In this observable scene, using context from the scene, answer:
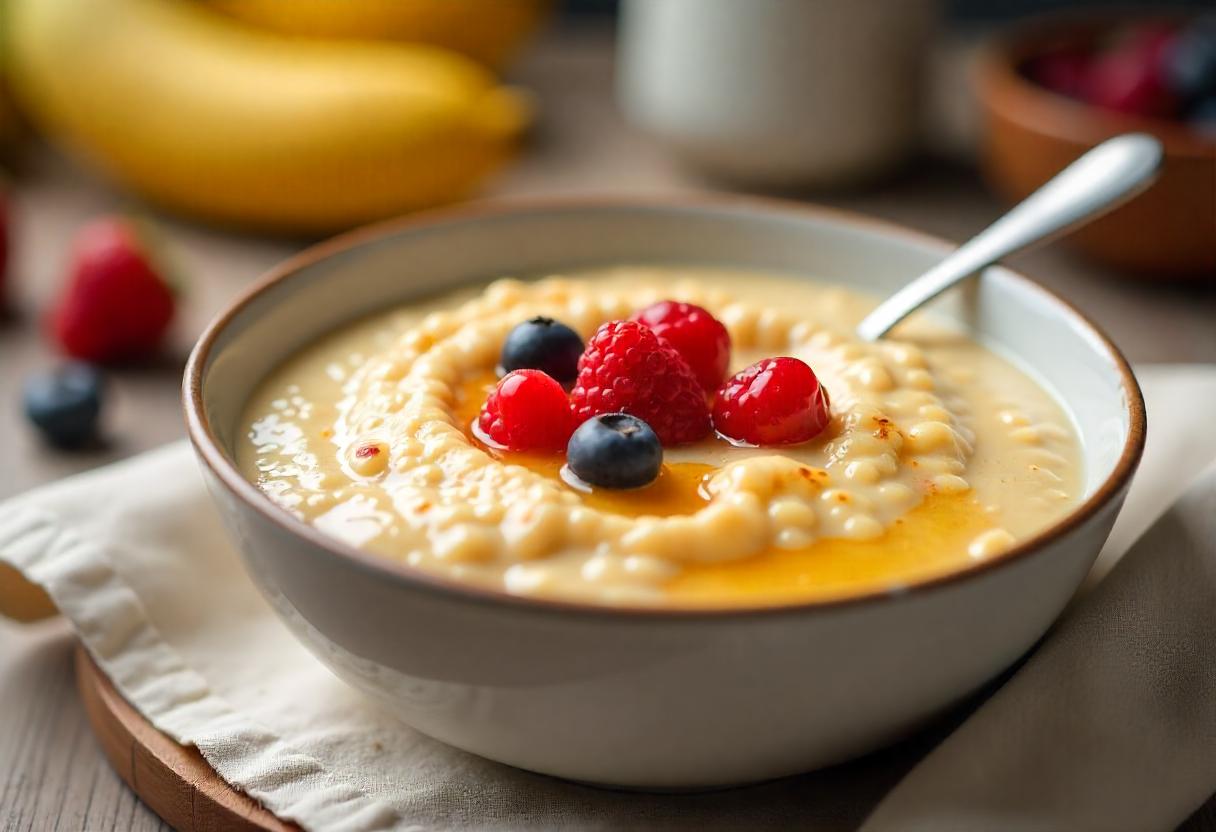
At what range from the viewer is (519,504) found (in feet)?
4.69

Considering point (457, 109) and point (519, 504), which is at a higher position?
point (519, 504)

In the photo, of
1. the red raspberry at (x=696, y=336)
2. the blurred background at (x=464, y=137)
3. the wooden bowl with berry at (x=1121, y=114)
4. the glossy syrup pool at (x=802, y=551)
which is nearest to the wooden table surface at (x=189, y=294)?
the blurred background at (x=464, y=137)

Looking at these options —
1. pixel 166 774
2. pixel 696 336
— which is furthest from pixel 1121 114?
pixel 166 774

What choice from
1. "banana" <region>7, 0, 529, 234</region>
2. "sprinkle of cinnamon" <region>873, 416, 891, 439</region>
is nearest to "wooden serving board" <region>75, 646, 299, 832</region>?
"sprinkle of cinnamon" <region>873, 416, 891, 439</region>

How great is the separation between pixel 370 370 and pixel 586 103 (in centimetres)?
226

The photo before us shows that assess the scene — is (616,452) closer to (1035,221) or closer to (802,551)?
(802,551)

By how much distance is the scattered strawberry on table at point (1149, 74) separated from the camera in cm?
294

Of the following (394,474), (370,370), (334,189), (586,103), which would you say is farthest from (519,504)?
(586,103)

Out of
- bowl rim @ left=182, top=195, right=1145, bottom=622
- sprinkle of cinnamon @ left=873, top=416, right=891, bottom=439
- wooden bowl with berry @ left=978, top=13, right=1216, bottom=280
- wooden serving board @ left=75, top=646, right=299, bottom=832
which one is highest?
bowl rim @ left=182, top=195, right=1145, bottom=622

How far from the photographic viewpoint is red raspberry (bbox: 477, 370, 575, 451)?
1591 mm

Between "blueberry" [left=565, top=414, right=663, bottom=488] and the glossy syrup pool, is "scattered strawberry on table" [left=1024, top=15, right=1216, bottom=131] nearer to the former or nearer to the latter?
the glossy syrup pool

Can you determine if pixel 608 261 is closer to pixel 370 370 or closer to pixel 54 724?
pixel 370 370

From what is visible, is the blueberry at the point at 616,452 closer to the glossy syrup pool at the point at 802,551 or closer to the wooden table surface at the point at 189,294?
the glossy syrup pool at the point at 802,551

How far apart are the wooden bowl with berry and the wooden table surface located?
12 centimetres
